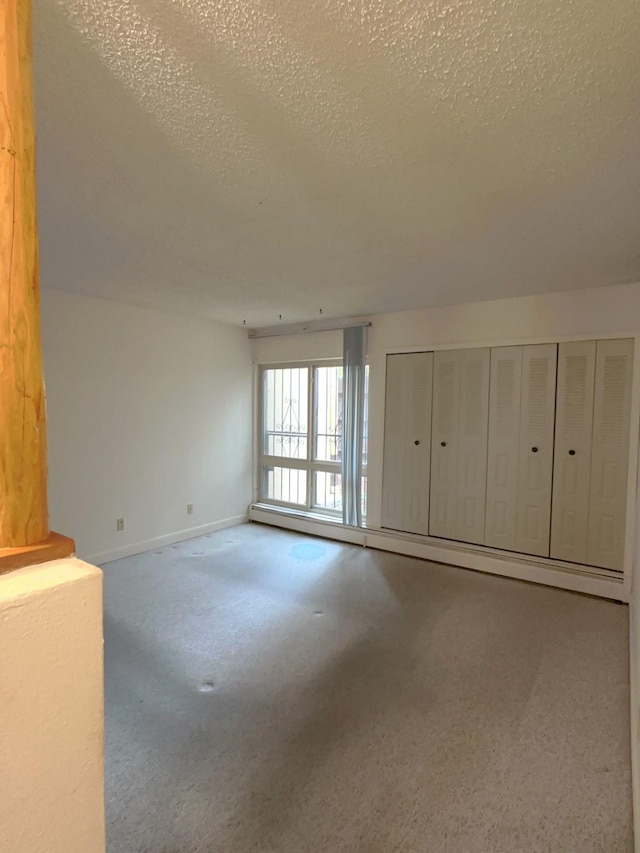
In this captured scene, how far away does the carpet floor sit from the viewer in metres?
1.49

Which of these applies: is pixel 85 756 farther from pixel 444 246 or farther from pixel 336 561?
pixel 336 561

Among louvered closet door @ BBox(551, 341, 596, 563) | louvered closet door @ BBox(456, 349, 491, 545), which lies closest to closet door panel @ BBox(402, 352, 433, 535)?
louvered closet door @ BBox(456, 349, 491, 545)

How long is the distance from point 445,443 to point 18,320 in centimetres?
379

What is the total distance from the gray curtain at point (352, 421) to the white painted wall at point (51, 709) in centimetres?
394

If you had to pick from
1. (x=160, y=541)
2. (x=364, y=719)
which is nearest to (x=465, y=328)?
(x=364, y=719)

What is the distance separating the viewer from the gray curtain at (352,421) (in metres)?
4.42

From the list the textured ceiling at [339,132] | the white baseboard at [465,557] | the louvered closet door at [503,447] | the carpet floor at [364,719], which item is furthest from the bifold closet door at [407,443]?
the textured ceiling at [339,132]

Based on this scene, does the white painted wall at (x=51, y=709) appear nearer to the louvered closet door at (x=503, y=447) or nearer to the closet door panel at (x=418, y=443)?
the louvered closet door at (x=503, y=447)

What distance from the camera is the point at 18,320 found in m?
0.57

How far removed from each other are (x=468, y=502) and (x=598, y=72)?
323cm

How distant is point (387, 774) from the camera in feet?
5.55

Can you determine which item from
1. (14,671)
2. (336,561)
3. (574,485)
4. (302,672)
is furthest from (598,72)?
(336,561)

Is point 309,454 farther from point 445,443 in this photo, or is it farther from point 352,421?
point 445,443

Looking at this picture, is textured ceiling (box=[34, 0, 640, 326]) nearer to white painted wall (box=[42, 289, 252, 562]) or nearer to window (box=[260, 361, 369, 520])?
white painted wall (box=[42, 289, 252, 562])
